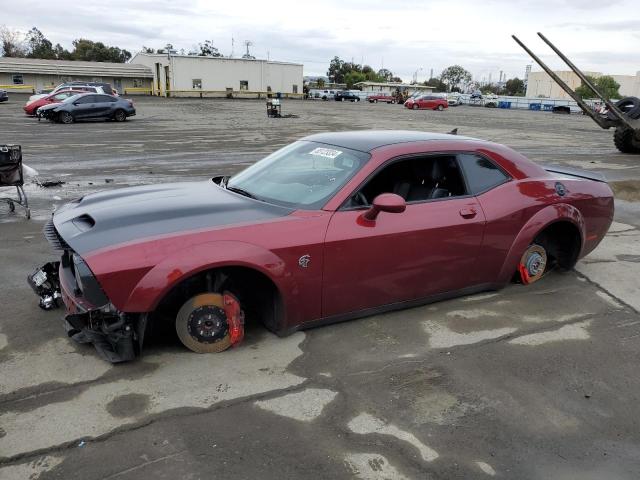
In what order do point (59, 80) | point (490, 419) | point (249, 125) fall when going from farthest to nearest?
point (59, 80), point (249, 125), point (490, 419)

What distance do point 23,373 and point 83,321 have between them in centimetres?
51

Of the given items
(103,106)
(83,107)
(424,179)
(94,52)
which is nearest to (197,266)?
(424,179)

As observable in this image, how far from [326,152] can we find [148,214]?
4.84 feet

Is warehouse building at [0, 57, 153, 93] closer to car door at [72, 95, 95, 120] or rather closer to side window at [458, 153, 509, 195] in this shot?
car door at [72, 95, 95, 120]

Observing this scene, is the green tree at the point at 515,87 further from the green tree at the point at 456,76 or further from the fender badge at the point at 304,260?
the fender badge at the point at 304,260

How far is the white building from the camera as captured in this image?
60.9m

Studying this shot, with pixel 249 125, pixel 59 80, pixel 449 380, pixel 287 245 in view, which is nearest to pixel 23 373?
pixel 287 245

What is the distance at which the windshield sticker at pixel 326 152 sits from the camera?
420cm

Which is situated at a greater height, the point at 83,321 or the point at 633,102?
the point at 633,102

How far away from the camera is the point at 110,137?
1820 centimetres

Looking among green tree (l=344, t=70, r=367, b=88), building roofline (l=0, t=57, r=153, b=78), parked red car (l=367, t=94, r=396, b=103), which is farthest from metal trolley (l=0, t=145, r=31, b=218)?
green tree (l=344, t=70, r=367, b=88)

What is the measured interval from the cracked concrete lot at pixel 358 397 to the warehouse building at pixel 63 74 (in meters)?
64.9

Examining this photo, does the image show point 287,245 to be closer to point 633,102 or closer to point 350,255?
point 350,255

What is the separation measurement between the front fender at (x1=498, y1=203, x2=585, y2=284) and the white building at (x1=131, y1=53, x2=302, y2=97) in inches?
2402
